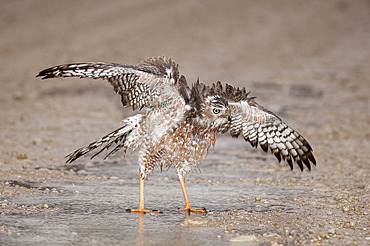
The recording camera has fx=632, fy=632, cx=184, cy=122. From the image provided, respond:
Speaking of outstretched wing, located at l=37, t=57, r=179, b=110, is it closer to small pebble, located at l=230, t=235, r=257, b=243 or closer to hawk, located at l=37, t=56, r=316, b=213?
hawk, located at l=37, t=56, r=316, b=213

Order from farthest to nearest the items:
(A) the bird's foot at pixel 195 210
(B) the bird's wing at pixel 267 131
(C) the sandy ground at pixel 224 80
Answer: (B) the bird's wing at pixel 267 131
(A) the bird's foot at pixel 195 210
(C) the sandy ground at pixel 224 80

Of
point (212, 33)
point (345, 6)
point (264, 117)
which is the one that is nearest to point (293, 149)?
point (264, 117)

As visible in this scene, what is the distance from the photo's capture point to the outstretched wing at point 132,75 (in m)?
5.76

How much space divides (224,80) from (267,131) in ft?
27.0

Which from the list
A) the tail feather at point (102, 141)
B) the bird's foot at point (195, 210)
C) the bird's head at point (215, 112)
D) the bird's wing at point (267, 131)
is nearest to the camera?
the bird's foot at point (195, 210)

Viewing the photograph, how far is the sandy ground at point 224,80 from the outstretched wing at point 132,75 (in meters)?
1.05

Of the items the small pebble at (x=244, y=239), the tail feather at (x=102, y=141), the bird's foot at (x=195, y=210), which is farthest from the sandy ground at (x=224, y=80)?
the tail feather at (x=102, y=141)

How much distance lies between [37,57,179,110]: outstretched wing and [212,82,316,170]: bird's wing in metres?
0.69

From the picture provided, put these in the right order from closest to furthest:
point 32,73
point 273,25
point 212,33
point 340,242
A: point 340,242 → point 32,73 → point 212,33 → point 273,25

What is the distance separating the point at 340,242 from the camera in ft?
16.5

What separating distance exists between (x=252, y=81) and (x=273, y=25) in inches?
294

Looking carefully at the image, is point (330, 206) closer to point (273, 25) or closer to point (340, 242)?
point (340, 242)

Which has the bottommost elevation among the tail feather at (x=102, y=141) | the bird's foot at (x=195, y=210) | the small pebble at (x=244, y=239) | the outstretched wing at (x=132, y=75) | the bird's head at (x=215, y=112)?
the small pebble at (x=244, y=239)

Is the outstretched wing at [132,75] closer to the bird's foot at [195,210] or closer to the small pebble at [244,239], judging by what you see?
the bird's foot at [195,210]
